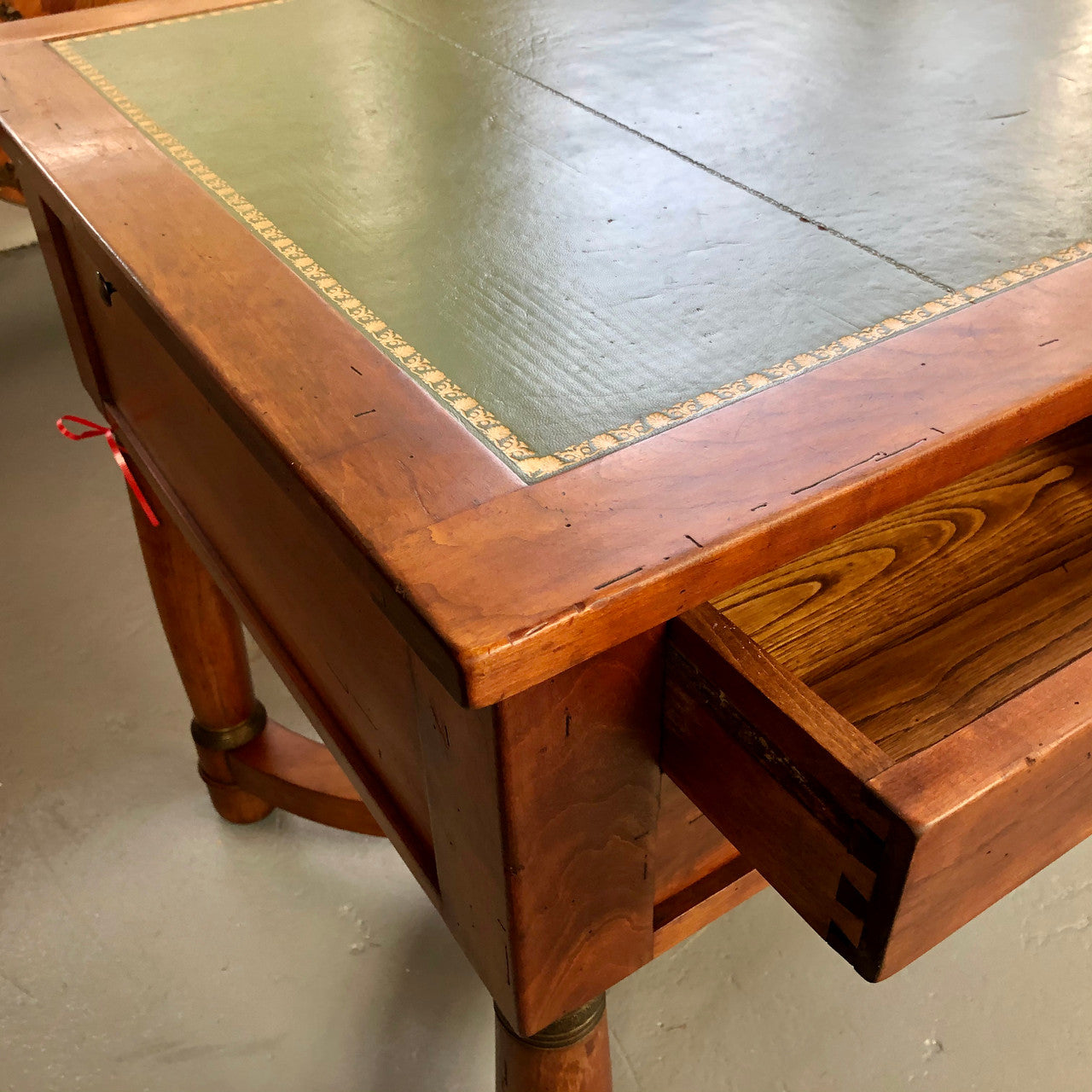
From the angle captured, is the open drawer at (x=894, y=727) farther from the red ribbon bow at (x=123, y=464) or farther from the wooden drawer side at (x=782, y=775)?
the red ribbon bow at (x=123, y=464)

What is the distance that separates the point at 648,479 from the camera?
0.44 metres

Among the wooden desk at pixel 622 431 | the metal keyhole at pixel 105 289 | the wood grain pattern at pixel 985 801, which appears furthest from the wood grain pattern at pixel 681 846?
the metal keyhole at pixel 105 289

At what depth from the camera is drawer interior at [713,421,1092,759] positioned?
23.5 inches

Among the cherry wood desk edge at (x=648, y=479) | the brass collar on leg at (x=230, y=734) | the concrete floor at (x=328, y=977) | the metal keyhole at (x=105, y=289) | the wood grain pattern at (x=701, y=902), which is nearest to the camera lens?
the cherry wood desk edge at (x=648, y=479)

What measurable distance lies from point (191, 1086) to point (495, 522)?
0.89m

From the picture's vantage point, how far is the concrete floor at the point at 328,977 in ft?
3.53

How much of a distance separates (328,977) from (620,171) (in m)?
0.86

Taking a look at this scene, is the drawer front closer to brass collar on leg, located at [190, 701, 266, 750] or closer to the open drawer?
the open drawer

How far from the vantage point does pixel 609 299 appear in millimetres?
569

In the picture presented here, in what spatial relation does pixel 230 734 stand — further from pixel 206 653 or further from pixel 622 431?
pixel 622 431

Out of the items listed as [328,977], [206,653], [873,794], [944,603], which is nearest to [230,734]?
[206,653]

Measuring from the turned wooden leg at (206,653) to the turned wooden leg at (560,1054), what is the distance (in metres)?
0.57

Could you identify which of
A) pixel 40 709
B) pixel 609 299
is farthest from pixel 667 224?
pixel 40 709

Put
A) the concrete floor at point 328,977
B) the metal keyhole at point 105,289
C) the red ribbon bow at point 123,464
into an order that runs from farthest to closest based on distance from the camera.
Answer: the concrete floor at point 328,977
the red ribbon bow at point 123,464
the metal keyhole at point 105,289
